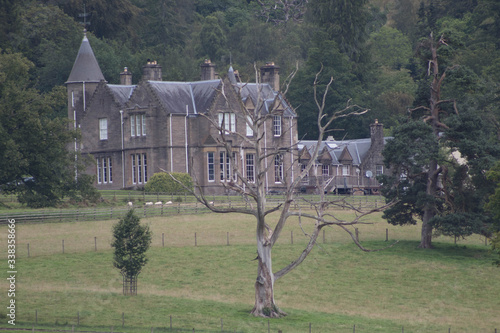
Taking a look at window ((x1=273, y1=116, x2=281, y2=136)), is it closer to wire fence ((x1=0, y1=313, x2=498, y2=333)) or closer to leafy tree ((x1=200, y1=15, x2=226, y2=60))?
leafy tree ((x1=200, y1=15, x2=226, y2=60))

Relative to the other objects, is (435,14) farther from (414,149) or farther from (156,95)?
(414,149)

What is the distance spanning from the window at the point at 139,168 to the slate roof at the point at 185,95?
4.81 metres

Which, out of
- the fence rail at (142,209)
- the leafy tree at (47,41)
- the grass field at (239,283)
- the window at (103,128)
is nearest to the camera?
the grass field at (239,283)

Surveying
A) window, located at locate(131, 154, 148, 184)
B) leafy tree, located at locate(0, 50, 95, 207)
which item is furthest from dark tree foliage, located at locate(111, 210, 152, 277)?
window, located at locate(131, 154, 148, 184)

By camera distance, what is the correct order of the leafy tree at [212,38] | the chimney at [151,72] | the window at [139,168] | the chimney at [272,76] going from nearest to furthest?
the window at [139,168] → the chimney at [151,72] → the chimney at [272,76] → the leafy tree at [212,38]

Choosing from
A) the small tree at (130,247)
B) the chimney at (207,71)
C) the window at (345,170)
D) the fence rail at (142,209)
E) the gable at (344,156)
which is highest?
the chimney at (207,71)

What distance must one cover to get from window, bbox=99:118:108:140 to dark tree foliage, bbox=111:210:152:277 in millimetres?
37667

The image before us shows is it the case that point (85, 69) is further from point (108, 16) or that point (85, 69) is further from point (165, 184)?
point (108, 16)

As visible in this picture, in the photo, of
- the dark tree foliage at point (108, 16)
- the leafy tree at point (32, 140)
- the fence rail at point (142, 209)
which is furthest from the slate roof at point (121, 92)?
the dark tree foliage at point (108, 16)

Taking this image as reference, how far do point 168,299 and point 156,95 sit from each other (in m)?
36.2

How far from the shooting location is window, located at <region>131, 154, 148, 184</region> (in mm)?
74250

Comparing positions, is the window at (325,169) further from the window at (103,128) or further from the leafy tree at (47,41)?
the leafy tree at (47,41)

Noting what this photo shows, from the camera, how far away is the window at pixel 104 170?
3046 inches

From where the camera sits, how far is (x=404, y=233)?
5769 cm
